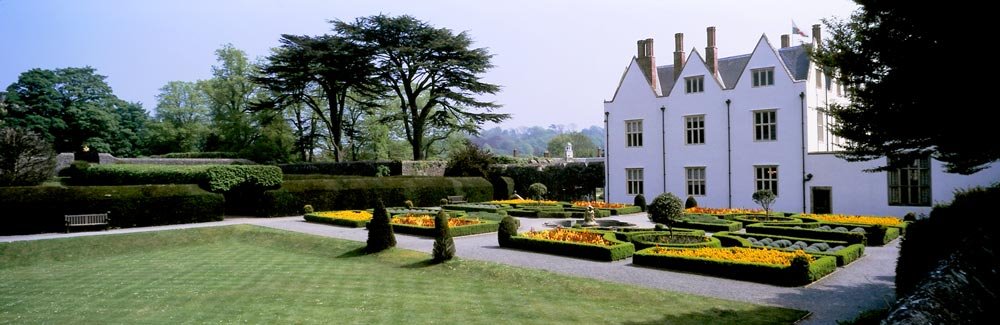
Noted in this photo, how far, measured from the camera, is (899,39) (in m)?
7.43

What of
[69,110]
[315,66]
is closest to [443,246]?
[315,66]

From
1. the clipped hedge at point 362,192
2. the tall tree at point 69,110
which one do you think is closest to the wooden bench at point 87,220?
the clipped hedge at point 362,192

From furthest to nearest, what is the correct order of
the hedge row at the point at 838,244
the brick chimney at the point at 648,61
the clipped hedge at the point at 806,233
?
the brick chimney at the point at 648,61
the clipped hedge at the point at 806,233
the hedge row at the point at 838,244

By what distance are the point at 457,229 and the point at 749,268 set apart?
1031cm

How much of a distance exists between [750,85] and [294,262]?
24.3 meters

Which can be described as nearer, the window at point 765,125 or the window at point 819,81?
the window at point 765,125

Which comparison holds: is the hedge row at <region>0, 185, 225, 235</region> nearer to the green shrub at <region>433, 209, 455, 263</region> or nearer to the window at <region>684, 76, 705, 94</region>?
the green shrub at <region>433, 209, 455, 263</region>

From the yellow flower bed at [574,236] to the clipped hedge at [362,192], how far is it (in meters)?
9.61

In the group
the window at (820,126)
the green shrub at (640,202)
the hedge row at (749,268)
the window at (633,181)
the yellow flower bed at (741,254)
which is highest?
the window at (820,126)

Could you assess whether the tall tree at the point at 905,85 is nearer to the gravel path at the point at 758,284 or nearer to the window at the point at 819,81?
the gravel path at the point at 758,284

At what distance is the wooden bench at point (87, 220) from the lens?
72.8 ft

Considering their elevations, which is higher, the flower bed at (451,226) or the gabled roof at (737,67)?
the gabled roof at (737,67)

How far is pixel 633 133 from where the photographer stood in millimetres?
34906

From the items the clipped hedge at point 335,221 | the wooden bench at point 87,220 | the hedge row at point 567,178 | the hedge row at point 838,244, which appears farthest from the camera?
the hedge row at point 567,178
